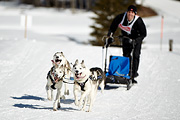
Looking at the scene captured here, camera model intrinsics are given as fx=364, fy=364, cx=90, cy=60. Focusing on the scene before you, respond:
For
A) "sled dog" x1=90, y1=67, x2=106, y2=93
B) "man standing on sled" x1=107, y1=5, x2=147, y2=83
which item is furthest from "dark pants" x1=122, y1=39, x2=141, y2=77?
"sled dog" x1=90, y1=67, x2=106, y2=93

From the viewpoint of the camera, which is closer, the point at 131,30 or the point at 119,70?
the point at 119,70

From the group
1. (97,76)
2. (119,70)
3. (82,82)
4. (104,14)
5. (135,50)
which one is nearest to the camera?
(82,82)

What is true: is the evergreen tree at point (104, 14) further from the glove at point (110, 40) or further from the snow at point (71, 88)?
the glove at point (110, 40)

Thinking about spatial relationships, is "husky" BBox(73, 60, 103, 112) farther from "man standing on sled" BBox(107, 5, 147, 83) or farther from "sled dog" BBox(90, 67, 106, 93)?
"man standing on sled" BBox(107, 5, 147, 83)

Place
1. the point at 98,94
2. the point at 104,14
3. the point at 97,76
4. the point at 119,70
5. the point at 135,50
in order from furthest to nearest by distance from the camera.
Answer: the point at 104,14
the point at 135,50
the point at 119,70
the point at 98,94
the point at 97,76

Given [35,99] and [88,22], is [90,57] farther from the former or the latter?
[88,22]

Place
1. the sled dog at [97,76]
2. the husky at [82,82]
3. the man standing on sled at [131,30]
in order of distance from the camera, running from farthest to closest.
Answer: the man standing on sled at [131,30] < the sled dog at [97,76] < the husky at [82,82]

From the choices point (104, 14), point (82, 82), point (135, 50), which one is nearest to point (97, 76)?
point (82, 82)

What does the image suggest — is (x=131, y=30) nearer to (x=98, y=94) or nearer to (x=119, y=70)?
(x=119, y=70)

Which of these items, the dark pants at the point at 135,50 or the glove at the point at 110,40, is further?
the dark pants at the point at 135,50

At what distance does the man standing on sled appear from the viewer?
9.95 metres

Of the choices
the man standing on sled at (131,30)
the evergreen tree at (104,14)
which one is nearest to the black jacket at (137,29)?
the man standing on sled at (131,30)

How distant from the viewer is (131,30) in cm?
1023

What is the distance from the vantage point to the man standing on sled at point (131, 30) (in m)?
9.95
